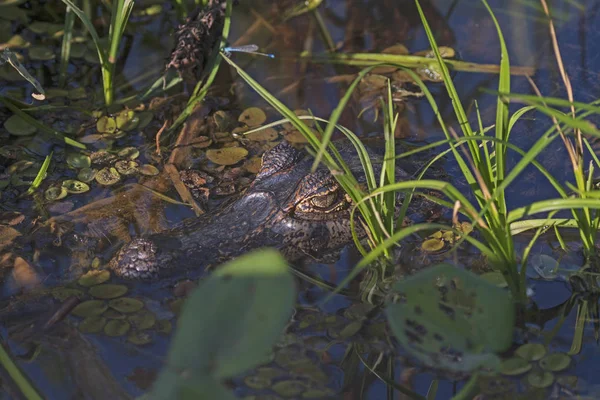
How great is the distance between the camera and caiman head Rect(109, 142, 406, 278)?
360 cm

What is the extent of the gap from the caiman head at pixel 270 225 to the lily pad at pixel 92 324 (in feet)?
0.79

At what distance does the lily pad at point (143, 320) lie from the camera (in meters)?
3.35

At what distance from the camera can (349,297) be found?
352cm

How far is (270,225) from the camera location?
370cm

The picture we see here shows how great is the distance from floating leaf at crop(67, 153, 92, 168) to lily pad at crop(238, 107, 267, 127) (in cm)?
98

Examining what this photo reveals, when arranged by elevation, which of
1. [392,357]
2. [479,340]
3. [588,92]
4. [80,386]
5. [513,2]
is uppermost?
[513,2]

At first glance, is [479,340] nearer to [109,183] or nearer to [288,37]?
[109,183]

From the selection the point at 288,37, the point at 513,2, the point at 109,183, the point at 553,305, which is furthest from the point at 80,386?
the point at 513,2

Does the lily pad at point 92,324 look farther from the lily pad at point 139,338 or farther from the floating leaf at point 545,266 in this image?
the floating leaf at point 545,266

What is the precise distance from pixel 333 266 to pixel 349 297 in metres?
0.27

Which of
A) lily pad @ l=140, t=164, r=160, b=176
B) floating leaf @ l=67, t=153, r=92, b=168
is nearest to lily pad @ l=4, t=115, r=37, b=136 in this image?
floating leaf @ l=67, t=153, r=92, b=168

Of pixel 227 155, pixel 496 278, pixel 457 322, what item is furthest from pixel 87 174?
pixel 457 322

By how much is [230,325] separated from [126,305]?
4.54 feet

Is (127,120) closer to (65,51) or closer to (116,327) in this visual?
(65,51)
